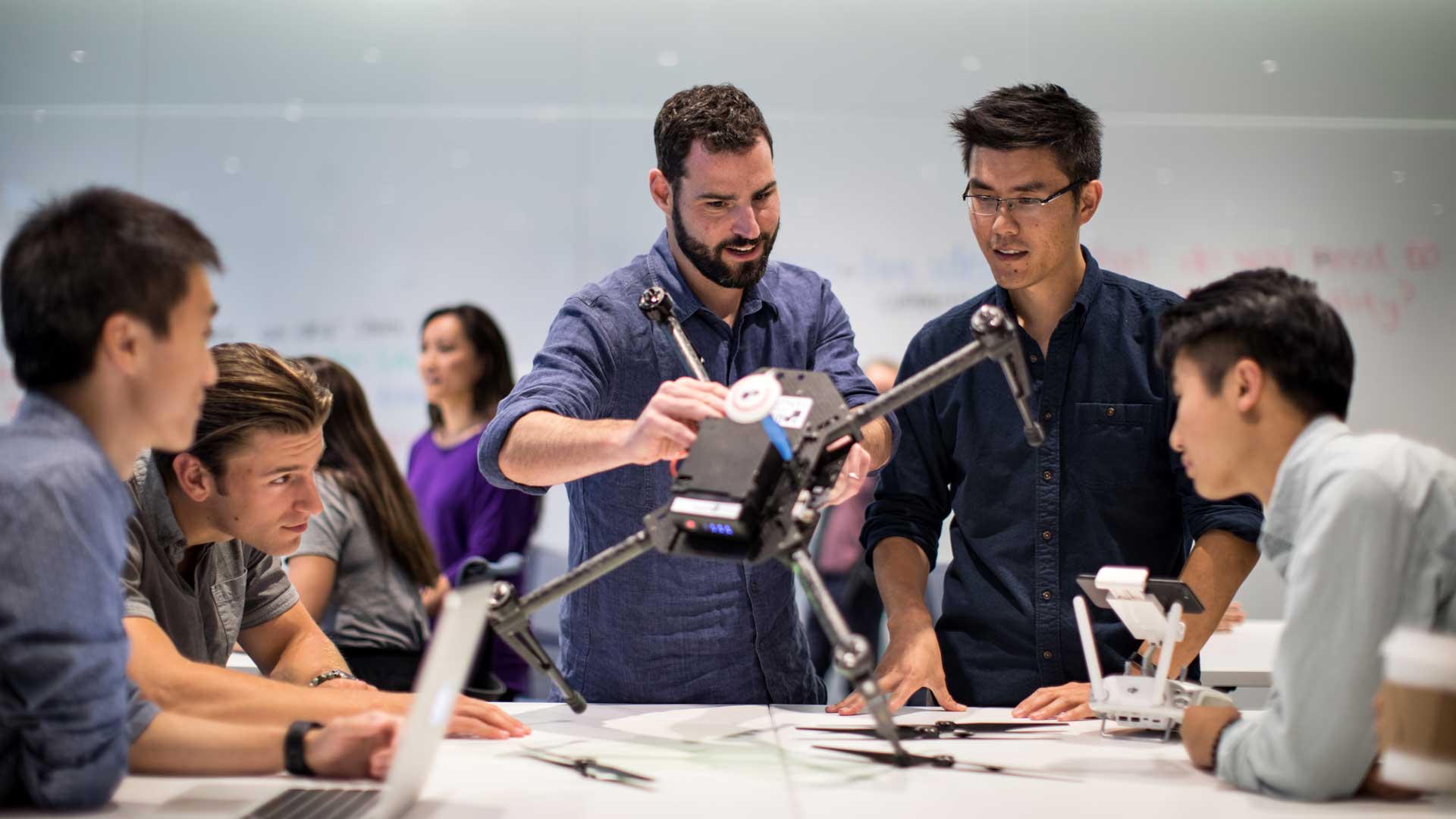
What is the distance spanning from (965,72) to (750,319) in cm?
322

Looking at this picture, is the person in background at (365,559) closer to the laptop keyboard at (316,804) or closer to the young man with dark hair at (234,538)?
the young man with dark hair at (234,538)

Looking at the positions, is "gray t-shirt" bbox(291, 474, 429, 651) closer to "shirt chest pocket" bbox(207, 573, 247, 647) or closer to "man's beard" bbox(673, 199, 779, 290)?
"shirt chest pocket" bbox(207, 573, 247, 647)

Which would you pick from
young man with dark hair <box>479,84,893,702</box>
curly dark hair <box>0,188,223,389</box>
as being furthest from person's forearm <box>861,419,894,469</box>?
curly dark hair <box>0,188,223,389</box>

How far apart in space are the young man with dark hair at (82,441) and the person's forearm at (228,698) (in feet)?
0.45

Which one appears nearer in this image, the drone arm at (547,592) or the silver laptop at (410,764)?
the silver laptop at (410,764)

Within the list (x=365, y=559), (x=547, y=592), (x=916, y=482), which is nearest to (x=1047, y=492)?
(x=916, y=482)

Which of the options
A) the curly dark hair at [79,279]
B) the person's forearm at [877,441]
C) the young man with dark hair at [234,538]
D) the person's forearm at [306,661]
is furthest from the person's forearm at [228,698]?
the person's forearm at [877,441]

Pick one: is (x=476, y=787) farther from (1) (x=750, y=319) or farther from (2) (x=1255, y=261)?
(2) (x=1255, y=261)

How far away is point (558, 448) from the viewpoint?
196 centimetres

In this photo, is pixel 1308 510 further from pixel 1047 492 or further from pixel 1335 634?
pixel 1047 492

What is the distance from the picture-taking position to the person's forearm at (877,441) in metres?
2.20

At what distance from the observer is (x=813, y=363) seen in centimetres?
247

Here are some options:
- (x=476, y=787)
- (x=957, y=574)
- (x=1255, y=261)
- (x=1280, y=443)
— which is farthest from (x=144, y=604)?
(x=1255, y=261)

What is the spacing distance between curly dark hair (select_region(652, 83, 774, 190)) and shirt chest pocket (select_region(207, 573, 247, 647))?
1.06m
